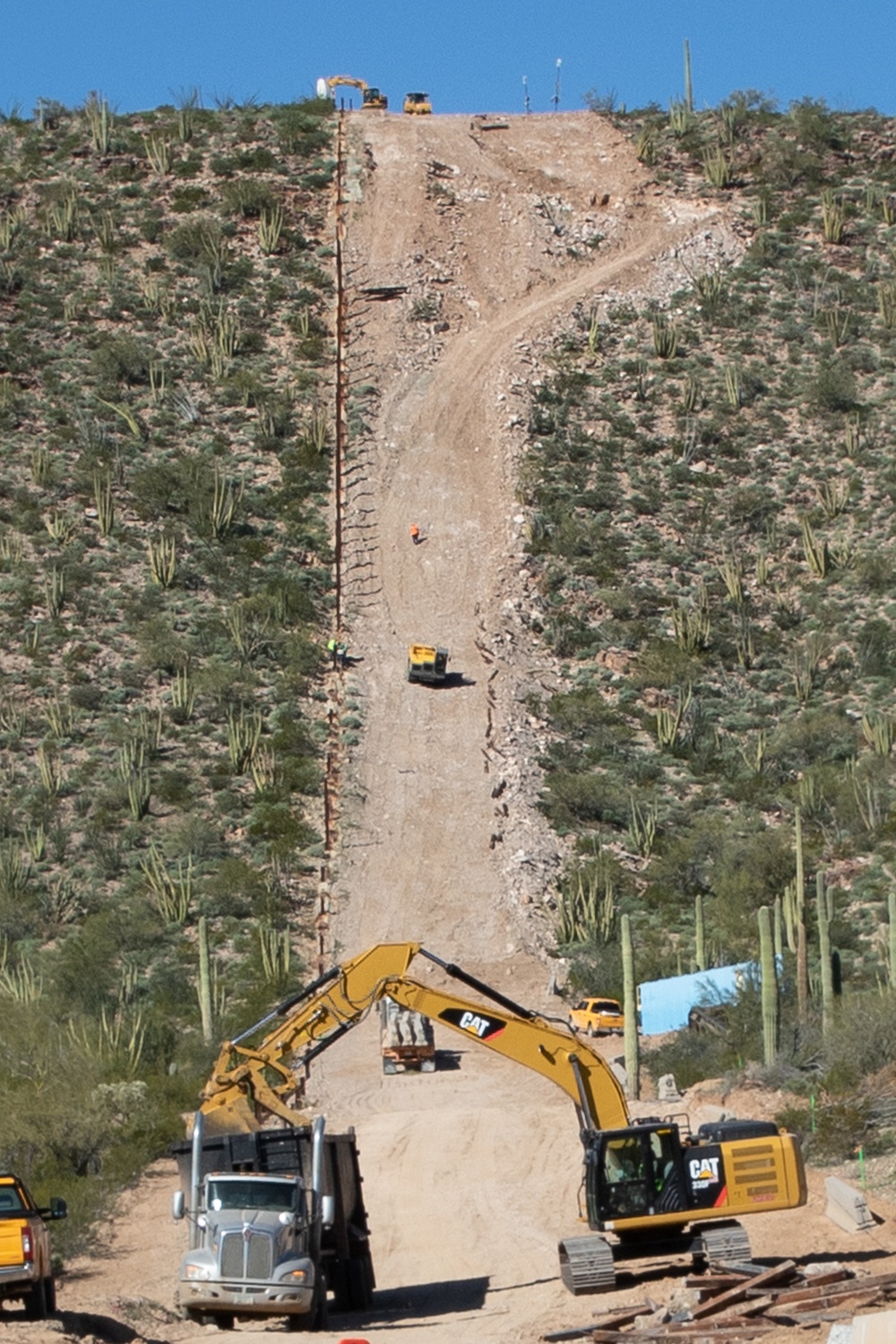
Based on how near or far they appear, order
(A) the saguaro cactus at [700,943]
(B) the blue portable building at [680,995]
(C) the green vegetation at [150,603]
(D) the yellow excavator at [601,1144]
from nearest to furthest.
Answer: (D) the yellow excavator at [601,1144]
(C) the green vegetation at [150,603]
(B) the blue portable building at [680,995]
(A) the saguaro cactus at [700,943]

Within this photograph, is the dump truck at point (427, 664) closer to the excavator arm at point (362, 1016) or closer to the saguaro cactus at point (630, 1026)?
the saguaro cactus at point (630, 1026)

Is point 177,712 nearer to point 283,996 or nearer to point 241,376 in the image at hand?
point 283,996

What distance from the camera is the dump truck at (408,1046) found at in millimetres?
30922

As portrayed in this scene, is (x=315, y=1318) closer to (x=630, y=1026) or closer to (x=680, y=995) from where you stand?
(x=630, y=1026)

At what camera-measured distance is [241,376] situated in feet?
186

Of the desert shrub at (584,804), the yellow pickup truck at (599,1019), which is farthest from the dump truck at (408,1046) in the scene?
the desert shrub at (584,804)

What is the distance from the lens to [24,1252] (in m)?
15.2

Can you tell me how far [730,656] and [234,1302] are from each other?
32320mm

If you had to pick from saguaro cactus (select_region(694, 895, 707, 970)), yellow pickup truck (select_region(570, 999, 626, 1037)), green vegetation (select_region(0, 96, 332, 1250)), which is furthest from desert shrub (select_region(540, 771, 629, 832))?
yellow pickup truck (select_region(570, 999, 626, 1037))

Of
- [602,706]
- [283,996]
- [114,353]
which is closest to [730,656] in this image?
[602,706]

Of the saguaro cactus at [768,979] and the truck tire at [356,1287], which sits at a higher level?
the saguaro cactus at [768,979]

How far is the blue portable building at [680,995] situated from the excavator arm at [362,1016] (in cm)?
1259

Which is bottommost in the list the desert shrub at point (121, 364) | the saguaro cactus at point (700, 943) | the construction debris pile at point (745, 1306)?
the construction debris pile at point (745, 1306)

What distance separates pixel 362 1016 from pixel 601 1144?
2.38m
